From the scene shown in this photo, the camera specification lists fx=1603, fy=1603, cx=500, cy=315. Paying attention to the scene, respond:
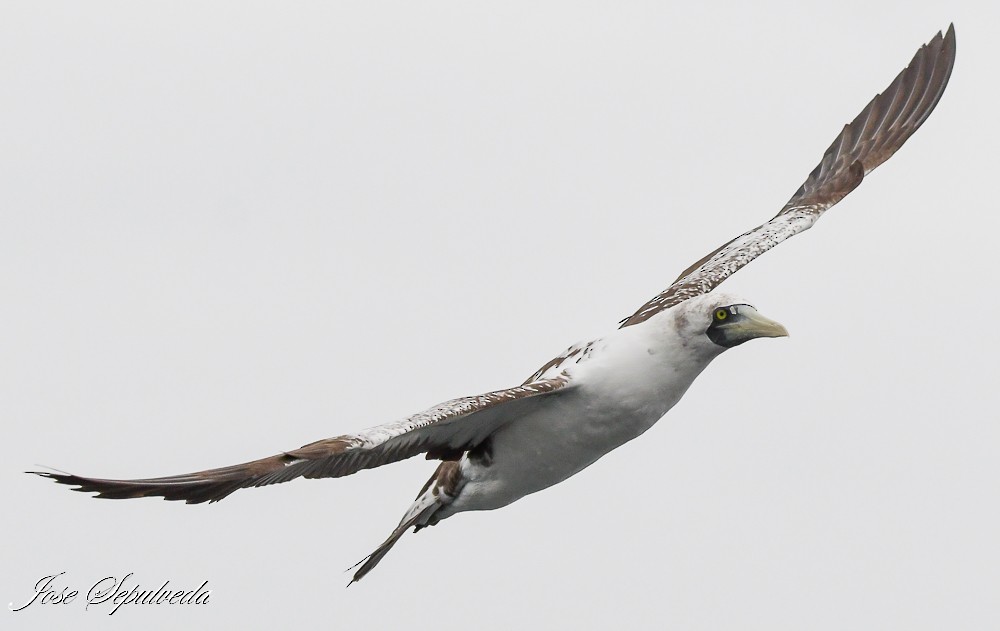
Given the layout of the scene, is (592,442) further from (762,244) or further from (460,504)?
(762,244)

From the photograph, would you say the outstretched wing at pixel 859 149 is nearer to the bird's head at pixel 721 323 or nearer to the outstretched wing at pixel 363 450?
the bird's head at pixel 721 323

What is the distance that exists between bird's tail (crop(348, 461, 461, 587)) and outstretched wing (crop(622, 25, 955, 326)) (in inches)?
157

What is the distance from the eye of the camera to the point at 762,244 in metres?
18.9

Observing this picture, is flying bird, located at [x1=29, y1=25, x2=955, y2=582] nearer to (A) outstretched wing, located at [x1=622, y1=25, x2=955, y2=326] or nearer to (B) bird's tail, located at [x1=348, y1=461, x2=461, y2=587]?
(B) bird's tail, located at [x1=348, y1=461, x2=461, y2=587]

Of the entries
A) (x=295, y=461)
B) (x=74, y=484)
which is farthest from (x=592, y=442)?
(x=74, y=484)

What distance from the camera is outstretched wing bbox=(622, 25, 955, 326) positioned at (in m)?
19.2

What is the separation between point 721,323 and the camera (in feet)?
50.1

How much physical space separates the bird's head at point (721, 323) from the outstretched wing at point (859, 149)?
3280 millimetres

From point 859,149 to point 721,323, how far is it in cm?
657

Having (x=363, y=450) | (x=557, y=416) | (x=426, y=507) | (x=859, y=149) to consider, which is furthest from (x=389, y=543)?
(x=859, y=149)

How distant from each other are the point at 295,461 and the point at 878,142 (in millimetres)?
10788

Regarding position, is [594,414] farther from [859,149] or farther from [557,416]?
[859,149]

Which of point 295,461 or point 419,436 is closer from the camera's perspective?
point 295,461

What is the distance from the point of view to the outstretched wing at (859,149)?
19188 millimetres
